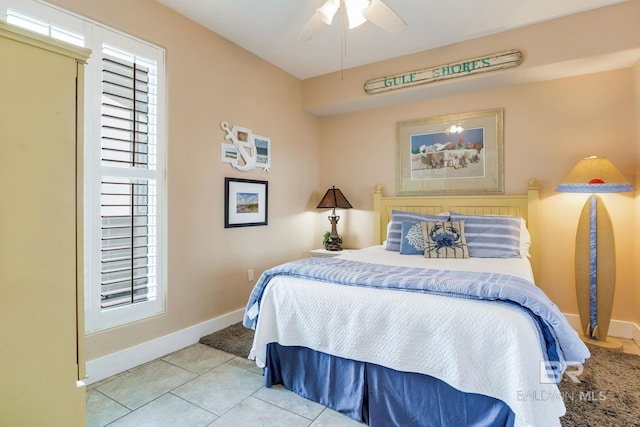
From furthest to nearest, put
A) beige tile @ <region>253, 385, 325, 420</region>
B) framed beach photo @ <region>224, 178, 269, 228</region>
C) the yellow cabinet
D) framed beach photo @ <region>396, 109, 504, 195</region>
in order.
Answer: framed beach photo @ <region>396, 109, 504, 195</region> < framed beach photo @ <region>224, 178, 269, 228</region> < beige tile @ <region>253, 385, 325, 420</region> < the yellow cabinet

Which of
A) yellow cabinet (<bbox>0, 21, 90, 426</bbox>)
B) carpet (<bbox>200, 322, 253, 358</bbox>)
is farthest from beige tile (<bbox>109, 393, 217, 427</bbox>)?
yellow cabinet (<bbox>0, 21, 90, 426</bbox>)

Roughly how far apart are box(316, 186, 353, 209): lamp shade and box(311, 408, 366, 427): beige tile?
7.87 feet

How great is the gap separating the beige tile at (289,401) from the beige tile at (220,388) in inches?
3.5

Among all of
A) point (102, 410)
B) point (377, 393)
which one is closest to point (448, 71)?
point (377, 393)

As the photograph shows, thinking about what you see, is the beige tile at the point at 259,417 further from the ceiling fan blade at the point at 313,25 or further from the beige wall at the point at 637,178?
the beige wall at the point at 637,178

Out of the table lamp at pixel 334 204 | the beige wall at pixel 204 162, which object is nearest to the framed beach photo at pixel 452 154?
the table lamp at pixel 334 204

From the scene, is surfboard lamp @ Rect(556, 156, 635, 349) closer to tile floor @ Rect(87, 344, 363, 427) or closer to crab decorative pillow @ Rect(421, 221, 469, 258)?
crab decorative pillow @ Rect(421, 221, 469, 258)

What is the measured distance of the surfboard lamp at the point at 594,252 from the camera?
2.68 meters

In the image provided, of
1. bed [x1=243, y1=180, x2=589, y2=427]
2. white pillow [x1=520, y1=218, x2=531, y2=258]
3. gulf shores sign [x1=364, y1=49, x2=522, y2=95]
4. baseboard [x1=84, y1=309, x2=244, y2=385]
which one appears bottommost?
baseboard [x1=84, y1=309, x2=244, y2=385]

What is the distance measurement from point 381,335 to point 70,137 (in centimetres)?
152

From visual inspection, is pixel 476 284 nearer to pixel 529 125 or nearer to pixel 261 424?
pixel 261 424

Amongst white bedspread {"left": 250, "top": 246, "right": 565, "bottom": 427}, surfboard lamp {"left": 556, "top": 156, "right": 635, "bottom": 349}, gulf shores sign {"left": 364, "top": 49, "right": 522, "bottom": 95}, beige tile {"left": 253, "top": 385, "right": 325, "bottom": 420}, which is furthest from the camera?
gulf shores sign {"left": 364, "top": 49, "right": 522, "bottom": 95}

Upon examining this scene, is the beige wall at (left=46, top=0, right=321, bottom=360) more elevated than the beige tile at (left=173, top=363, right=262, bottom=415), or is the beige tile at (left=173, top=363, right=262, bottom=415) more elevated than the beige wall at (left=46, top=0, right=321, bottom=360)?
the beige wall at (left=46, top=0, right=321, bottom=360)

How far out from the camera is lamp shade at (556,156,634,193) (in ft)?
8.54
